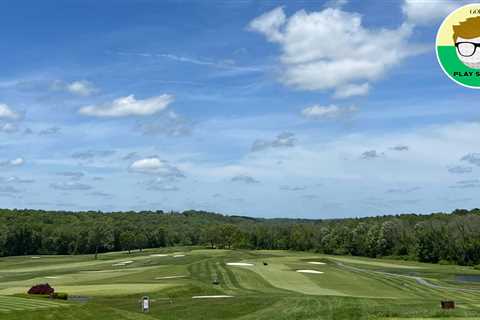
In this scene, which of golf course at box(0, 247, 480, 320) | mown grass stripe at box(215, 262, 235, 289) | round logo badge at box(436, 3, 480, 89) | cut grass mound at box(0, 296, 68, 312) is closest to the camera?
round logo badge at box(436, 3, 480, 89)

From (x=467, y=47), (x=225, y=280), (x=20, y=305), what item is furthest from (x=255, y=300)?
(x=467, y=47)

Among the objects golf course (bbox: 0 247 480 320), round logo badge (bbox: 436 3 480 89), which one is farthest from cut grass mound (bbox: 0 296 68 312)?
round logo badge (bbox: 436 3 480 89)

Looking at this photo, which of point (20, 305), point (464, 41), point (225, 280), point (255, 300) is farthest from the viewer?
point (225, 280)

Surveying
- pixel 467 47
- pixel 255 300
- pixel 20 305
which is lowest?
pixel 255 300

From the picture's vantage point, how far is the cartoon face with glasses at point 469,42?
71.7 feet

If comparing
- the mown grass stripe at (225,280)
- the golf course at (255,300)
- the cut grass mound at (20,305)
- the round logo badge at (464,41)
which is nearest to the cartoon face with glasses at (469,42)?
the round logo badge at (464,41)

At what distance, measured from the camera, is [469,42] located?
2191cm

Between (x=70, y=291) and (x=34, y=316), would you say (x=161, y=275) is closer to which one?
(x=70, y=291)

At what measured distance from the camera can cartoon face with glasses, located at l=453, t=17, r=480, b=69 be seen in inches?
→ 860

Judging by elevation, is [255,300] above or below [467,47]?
below

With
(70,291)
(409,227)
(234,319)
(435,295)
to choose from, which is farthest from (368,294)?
(409,227)

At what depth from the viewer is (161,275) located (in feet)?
295

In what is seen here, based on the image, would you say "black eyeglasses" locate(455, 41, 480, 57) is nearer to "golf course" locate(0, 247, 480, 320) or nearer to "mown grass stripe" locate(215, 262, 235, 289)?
"golf course" locate(0, 247, 480, 320)

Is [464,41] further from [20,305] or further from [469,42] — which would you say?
[20,305]
